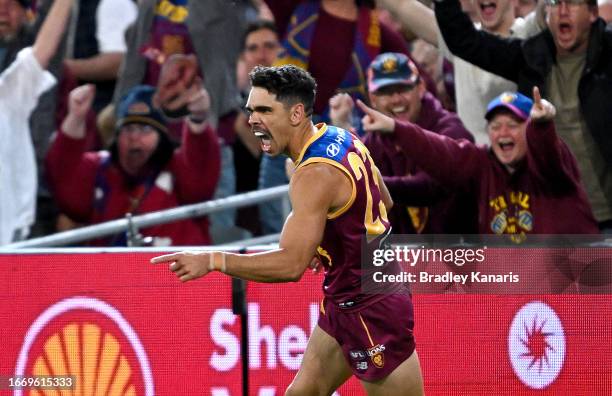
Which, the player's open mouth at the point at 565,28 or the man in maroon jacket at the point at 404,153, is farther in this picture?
the man in maroon jacket at the point at 404,153

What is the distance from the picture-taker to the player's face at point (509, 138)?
26.3 ft

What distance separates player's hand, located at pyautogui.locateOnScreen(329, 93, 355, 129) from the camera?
867cm

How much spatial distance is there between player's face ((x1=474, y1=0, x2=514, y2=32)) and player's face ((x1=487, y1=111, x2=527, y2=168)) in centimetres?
96

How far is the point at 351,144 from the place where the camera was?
6.30 metres

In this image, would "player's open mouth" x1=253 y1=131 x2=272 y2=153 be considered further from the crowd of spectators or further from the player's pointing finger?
the crowd of spectators

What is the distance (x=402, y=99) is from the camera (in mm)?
8531

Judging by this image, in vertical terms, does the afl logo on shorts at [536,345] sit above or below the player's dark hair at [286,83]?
below

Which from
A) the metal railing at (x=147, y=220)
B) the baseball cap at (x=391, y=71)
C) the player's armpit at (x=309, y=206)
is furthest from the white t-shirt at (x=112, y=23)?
the player's armpit at (x=309, y=206)

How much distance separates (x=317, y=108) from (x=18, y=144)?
86.0 inches

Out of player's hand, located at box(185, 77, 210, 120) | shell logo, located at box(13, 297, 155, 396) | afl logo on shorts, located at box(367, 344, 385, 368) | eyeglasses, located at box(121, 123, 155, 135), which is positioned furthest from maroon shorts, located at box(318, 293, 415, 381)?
eyeglasses, located at box(121, 123, 155, 135)

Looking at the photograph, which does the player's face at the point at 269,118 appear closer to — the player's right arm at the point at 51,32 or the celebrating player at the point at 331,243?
the celebrating player at the point at 331,243

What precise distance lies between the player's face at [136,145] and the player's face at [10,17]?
43.7 inches

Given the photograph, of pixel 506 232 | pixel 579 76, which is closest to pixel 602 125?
pixel 579 76

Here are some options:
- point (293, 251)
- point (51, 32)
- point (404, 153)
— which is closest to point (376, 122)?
point (404, 153)
